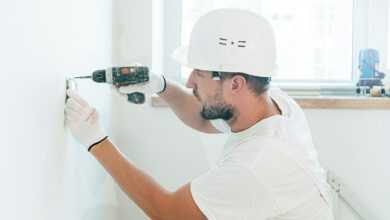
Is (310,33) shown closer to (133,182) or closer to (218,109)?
(218,109)

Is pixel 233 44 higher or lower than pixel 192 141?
higher

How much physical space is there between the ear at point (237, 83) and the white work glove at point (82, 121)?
36 centimetres

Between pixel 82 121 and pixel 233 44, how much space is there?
0.42 meters

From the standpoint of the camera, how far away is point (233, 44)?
4.18ft

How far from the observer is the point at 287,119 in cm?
134

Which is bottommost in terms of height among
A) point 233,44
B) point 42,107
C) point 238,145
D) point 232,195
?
point 232,195

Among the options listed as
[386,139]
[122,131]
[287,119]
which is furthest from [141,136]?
[386,139]

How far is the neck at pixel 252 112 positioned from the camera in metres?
1.34

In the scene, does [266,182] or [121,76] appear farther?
[121,76]

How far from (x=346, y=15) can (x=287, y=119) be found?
0.89 m

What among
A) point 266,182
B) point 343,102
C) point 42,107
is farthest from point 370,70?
point 42,107

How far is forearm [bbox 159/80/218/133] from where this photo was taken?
1.66m

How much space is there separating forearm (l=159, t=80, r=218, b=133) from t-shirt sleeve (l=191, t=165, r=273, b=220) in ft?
1.56

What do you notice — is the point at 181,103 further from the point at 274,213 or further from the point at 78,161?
the point at 274,213
